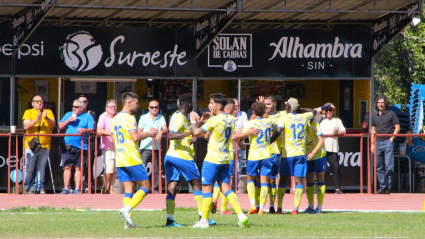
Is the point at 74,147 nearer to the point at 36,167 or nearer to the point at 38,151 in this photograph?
the point at 38,151

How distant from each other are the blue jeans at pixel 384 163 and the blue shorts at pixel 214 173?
21.6 ft

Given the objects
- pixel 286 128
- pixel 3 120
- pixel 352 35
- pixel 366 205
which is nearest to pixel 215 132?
pixel 286 128

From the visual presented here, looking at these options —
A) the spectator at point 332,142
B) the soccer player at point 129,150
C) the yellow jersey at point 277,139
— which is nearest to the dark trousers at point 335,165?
the spectator at point 332,142

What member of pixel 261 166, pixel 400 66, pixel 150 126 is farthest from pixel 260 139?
pixel 400 66

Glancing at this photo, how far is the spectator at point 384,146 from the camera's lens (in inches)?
587

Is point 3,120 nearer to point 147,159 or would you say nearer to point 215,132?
point 147,159

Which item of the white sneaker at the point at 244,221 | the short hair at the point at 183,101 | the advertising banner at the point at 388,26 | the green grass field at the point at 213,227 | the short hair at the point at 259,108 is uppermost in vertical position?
the advertising banner at the point at 388,26

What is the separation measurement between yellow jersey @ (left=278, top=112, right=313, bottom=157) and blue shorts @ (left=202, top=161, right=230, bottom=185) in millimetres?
2022

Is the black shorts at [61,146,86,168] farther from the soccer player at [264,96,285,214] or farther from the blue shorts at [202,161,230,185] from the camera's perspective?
the blue shorts at [202,161,230,185]

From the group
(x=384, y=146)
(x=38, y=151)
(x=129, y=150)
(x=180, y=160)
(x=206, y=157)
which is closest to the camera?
(x=129, y=150)

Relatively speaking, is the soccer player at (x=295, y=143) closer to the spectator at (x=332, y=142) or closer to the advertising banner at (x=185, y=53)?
the spectator at (x=332, y=142)

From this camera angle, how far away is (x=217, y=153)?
923 centimetres

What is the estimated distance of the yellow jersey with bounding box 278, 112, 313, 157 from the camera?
36.5 feet

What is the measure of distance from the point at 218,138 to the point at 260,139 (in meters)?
1.70
